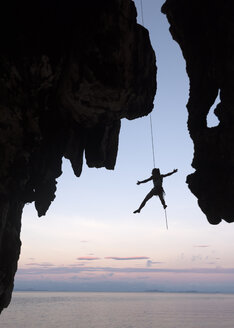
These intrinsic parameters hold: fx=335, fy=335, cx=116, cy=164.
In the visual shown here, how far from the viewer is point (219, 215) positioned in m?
20.7

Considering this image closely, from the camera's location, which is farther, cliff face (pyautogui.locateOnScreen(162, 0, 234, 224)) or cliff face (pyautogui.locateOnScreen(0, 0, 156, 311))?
cliff face (pyautogui.locateOnScreen(162, 0, 234, 224))

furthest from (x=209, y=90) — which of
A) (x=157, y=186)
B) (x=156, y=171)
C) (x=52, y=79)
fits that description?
(x=52, y=79)

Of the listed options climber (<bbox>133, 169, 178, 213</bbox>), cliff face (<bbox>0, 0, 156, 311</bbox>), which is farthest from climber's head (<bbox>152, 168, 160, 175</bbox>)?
cliff face (<bbox>0, 0, 156, 311</bbox>)

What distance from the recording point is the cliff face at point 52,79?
51.8 ft

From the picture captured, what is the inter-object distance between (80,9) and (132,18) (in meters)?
2.83

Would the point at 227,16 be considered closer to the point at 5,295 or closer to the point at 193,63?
the point at 193,63

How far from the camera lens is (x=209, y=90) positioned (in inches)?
841

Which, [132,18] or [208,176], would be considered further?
[208,176]

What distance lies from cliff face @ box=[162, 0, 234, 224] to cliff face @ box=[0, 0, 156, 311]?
403 cm

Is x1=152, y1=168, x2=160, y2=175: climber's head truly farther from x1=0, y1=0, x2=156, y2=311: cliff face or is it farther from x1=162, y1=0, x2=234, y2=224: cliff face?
x1=0, y1=0, x2=156, y2=311: cliff face

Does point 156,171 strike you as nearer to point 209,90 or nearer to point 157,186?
point 157,186

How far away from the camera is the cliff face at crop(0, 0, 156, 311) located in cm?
1579

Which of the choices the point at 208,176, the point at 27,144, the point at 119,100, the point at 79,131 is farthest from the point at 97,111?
the point at 208,176

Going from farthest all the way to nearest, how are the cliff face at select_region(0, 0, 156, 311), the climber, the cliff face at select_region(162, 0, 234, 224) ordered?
the climber → the cliff face at select_region(162, 0, 234, 224) → the cliff face at select_region(0, 0, 156, 311)
